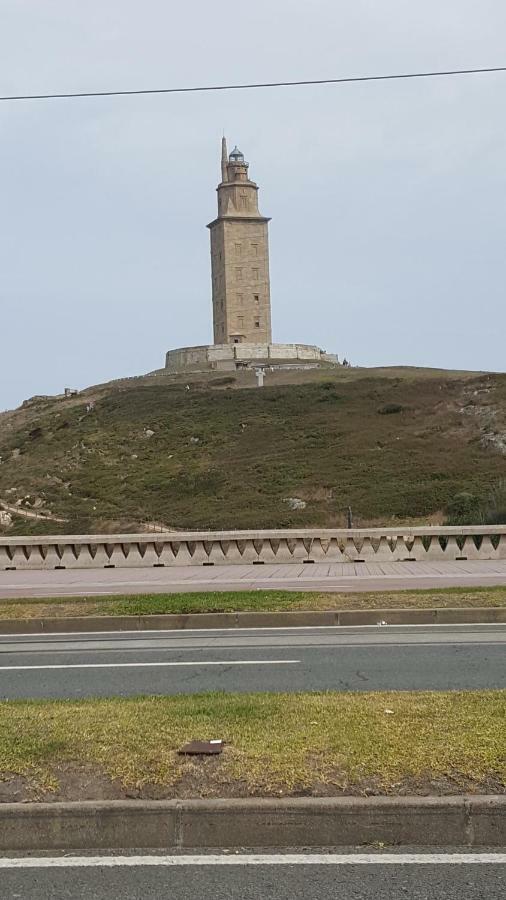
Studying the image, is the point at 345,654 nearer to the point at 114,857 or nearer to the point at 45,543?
the point at 114,857

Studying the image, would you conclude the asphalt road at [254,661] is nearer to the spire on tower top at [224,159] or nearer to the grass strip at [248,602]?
the grass strip at [248,602]

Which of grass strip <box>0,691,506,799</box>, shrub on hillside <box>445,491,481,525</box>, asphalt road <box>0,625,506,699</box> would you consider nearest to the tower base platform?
shrub on hillside <box>445,491,481,525</box>

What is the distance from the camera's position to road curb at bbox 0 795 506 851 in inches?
209

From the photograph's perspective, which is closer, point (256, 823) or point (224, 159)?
point (256, 823)

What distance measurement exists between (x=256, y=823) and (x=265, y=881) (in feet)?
1.64

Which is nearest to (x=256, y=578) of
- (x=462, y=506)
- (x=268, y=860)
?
(x=268, y=860)

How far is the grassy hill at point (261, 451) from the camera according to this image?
5528 centimetres

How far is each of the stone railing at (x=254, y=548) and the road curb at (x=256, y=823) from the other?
53.7 feet

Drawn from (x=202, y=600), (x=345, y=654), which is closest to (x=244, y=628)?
(x=202, y=600)

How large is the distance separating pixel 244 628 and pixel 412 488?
136 feet

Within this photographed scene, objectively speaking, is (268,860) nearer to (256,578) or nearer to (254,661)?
(254,661)

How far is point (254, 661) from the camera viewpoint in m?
10.6

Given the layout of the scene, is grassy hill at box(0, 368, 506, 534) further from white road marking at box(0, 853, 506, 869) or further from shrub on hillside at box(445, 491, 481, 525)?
white road marking at box(0, 853, 506, 869)

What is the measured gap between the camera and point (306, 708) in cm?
735
